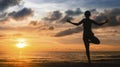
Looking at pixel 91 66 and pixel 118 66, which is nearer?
pixel 91 66

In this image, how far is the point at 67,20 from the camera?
710 inches

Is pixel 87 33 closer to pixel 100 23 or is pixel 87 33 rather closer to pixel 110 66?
pixel 100 23

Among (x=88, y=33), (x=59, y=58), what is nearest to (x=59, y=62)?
(x=88, y=33)

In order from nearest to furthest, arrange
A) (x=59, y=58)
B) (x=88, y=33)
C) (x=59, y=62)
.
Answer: (x=88, y=33)
(x=59, y=62)
(x=59, y=58)

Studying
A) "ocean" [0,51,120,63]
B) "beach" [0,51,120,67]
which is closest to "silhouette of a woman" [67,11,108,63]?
"beach" [0,51,120,67]

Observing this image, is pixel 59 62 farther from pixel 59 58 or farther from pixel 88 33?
pixel 59 58

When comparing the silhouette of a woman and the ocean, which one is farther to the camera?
the ocean

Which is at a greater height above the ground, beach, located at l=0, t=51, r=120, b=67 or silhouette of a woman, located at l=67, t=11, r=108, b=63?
silhouette of a woman, located at l=67, t=11, r=108, b=63

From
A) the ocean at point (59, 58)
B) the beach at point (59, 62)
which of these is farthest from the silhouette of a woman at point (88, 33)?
the ocean at point (59, 58)

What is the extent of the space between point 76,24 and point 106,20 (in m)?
1.46

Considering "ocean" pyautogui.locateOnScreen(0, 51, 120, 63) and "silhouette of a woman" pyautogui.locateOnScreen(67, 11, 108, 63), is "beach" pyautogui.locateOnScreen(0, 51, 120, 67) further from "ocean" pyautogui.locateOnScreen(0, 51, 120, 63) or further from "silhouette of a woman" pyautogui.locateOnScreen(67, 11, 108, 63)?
"silhouette of a woman" pyautogui.locateOnScreen(67, 11, 108, 63)

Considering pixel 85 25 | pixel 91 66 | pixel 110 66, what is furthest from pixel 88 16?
pixel 110 66

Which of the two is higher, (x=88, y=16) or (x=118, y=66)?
(x=88, y=16)

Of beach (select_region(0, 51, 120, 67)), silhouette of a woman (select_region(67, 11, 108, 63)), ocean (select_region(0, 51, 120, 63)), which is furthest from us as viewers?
ocean (select_region(0, 51, 120, 63))
